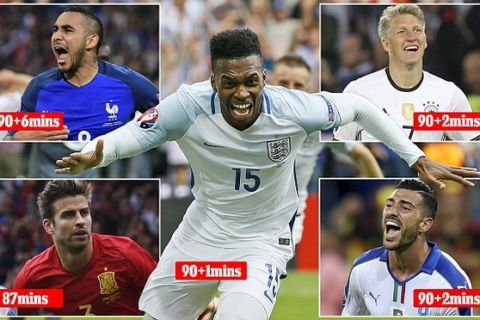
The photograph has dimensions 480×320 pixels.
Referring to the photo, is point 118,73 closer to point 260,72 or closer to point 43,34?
point 43,34

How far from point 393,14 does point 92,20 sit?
5.63 feet

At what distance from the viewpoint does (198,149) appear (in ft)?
18.5

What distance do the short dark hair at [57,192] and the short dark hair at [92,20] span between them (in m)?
0.81

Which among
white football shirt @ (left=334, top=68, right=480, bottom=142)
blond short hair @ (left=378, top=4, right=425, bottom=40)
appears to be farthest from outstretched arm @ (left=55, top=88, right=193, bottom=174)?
blond short hair @ (left=378, top=4, right=425, bottom=40)

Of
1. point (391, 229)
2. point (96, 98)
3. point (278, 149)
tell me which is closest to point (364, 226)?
point (391, 229)

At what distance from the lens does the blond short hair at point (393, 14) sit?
6707 millimetres

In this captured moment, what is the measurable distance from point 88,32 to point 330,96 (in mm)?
1567

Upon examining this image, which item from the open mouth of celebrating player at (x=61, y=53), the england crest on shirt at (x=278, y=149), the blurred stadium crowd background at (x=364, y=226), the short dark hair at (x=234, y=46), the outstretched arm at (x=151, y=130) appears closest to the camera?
the short dark hair at (x=234, y=46)

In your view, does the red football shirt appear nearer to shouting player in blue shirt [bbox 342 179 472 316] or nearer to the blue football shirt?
the blue football shirt

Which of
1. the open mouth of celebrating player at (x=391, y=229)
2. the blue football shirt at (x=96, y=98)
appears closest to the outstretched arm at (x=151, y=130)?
the blue football shirt at (x=96, y=98)

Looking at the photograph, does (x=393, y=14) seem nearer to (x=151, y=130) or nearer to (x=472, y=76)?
(x=472, y=76)

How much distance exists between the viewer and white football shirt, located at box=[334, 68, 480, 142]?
671cm

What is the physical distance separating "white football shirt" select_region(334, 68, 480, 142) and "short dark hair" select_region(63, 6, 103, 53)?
1.54 m

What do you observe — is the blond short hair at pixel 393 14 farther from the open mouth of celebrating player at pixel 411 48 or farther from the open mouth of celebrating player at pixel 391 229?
the open mouth of celebrating player at pixel 391 229
